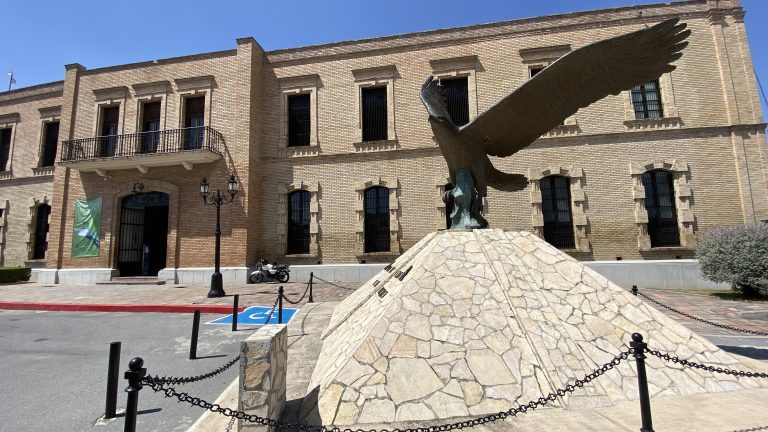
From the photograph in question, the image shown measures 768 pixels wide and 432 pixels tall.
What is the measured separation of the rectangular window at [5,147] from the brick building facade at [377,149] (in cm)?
465

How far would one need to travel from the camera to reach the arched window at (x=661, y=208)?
558 inches

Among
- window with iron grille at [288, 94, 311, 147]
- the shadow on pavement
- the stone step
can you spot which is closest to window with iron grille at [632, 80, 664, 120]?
the shadow on pavement

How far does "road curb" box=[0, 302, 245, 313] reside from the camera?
9672mm

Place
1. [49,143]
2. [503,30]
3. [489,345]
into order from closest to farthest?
[489,345] → [503,30] → [49,143]

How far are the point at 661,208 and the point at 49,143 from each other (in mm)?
32044

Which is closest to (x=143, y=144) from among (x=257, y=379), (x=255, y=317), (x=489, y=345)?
(x=255, y=317)

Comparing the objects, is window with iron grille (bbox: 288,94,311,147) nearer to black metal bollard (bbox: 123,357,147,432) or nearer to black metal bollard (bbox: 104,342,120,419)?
black metal bollard (bbox: 104,342,120,419)

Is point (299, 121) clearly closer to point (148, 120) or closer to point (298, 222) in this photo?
point (298, 222)

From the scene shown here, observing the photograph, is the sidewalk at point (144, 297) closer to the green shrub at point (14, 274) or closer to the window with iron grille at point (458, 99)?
the green shrub at point (14, 274)

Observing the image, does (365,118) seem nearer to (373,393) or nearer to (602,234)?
(602,234)

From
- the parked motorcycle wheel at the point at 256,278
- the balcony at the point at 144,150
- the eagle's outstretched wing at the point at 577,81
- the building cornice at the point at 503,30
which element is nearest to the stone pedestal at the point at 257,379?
the eagle's outstretched wing at the point at 577,81

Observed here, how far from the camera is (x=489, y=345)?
3.92 metres

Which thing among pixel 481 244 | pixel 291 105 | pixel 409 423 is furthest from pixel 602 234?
pixel 291 105

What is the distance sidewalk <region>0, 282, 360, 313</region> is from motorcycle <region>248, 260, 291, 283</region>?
1.34 ft
